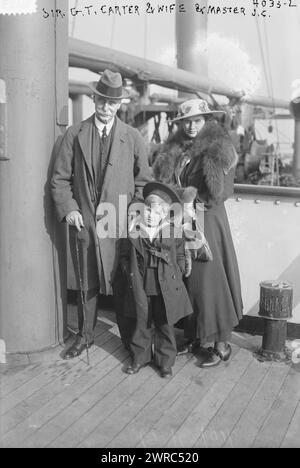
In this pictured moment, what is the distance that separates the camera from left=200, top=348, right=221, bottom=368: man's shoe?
12.3ft

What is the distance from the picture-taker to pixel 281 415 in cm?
311

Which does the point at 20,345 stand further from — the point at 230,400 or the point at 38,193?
the point at 230,400

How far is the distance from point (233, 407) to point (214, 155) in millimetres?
1478

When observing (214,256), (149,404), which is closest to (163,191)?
(214,256)

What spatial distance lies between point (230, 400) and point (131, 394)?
572 mm

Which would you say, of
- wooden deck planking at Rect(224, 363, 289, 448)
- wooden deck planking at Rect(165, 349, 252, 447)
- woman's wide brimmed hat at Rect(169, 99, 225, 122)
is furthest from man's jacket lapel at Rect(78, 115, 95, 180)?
wooden deck planking at Rect(224, 363, 289, 448)

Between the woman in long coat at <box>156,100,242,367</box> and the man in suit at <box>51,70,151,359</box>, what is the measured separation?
0.42m

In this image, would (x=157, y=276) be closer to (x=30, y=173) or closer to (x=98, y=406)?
(x=98, y=406)

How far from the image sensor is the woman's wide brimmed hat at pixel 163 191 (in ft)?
11.2

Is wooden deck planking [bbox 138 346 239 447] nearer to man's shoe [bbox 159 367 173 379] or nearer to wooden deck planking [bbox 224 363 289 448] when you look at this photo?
man's shoe [bbox 159 367 173 379]
